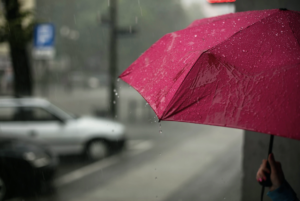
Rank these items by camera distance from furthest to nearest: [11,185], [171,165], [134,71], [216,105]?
[171,165]
[11,185]
[134,71]
[216,105]

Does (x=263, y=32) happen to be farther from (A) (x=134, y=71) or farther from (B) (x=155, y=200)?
(B) (x=155, y=200)

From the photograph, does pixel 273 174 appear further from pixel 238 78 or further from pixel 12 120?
pixel 12 120

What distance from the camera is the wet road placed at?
17.6 ft

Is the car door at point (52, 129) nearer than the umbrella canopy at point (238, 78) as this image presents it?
No

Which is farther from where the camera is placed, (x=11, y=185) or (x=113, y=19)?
(x=113, y=19)

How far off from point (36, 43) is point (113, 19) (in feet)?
11.7

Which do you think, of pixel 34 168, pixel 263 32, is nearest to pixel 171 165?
pixel 34 168

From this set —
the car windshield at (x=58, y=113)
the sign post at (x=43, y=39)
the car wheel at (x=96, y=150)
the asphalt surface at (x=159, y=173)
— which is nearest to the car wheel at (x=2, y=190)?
the asphalt surface at (x=159, y=173)

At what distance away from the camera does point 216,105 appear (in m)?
1.45

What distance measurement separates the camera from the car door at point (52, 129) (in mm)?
7309

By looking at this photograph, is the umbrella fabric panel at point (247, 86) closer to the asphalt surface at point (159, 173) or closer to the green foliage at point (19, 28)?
the asphalt surface at point (159, 173)

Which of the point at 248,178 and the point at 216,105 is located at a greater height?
the point at 216,105

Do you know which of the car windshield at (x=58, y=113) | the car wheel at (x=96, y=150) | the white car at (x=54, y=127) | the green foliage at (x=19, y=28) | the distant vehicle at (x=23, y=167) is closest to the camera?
the distant vehicle at (x=23, y=167)

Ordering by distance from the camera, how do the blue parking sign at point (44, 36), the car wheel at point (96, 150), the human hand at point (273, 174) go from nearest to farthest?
the human hand at point (273, 174) → the car wheel at point (96, 150) → the blue parking sign at point (44, 36)
